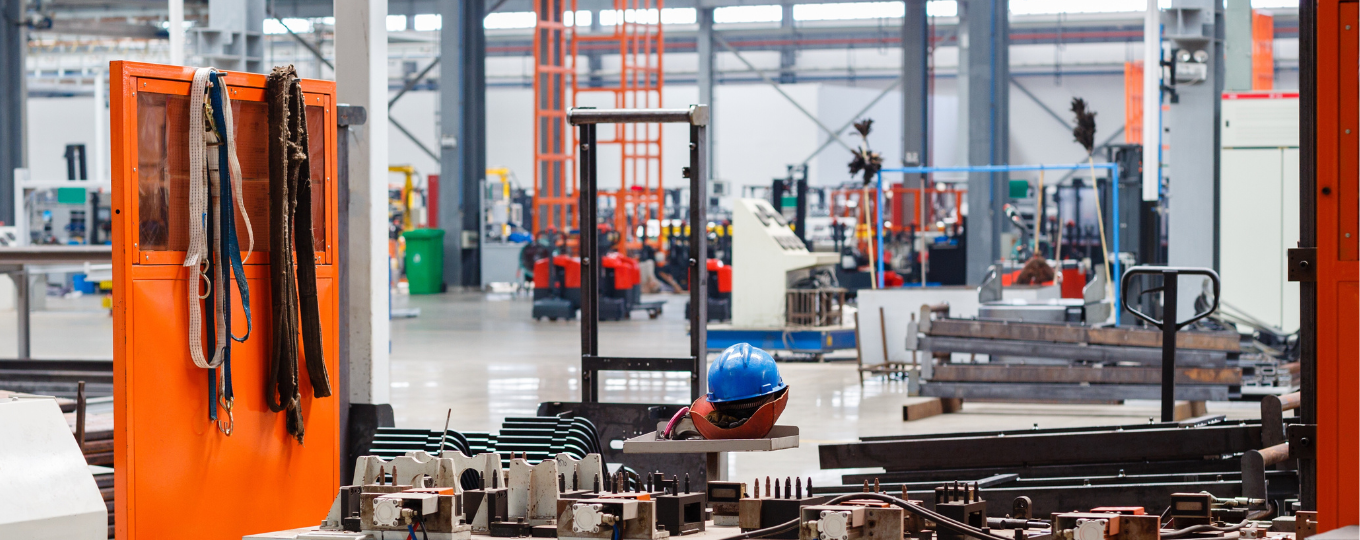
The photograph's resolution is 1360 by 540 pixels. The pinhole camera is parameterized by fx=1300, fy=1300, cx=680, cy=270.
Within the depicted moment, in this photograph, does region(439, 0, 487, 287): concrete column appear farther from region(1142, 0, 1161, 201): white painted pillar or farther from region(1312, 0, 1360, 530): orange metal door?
region(1312, 0, 1360, 530): orange metal door

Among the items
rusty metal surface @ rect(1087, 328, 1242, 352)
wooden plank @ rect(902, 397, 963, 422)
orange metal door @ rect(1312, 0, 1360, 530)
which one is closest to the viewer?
orange metal door @ rect(1312, 0, 1360, 530)

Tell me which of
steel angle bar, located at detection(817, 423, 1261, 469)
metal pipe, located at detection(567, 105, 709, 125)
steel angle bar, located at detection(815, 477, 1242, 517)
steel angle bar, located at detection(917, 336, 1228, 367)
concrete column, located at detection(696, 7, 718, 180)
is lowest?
steel angle bar, located at detection(815, 477, 1242, 517)

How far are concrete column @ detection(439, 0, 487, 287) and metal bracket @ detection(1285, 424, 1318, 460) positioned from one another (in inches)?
778

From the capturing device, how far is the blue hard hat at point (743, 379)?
131 inches

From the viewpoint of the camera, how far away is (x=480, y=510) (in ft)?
9.48

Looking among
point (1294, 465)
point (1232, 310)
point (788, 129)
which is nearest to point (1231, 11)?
point (1232, 310)

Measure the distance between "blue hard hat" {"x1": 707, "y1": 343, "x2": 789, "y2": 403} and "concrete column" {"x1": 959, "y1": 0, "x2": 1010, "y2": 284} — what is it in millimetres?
15286

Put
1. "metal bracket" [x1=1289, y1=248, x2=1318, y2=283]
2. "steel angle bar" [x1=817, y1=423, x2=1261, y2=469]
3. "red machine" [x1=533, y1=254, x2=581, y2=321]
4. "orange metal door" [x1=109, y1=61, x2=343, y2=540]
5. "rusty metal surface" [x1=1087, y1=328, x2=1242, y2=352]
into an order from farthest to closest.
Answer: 1. "red machine" [x1=533, y1=254, x2=581, y2=321]
2. "rusty metal surface" [x1=1087, y1=328, x2=1242, y2=352]
3. "steel angle bar" [x1=817, y1=423, x2=1261, y2=469]
4. "orange metal door" [x1=109, y1=61, x2=343, y2=540]
5. "metal bracket" [x1=1289, y1=248, x2=1318, y2=283]

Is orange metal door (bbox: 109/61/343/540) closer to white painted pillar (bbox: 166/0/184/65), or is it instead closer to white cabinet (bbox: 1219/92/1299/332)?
white painted pillar (bbox: 166/0/184/65)

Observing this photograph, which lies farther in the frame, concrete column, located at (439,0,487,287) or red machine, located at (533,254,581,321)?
concrete column, located at (439,0,487,287)

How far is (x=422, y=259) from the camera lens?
21.3 meters

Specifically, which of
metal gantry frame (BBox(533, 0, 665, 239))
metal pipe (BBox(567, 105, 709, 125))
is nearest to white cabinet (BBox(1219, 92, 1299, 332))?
metal gantry frame (BBox(533, 0, 665, 239))

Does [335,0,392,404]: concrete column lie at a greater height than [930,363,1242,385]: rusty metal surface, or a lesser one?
greater

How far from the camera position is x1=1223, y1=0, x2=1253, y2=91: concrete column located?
10.8 m
